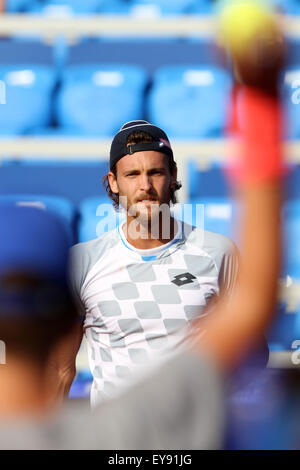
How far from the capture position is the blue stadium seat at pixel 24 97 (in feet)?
8.79

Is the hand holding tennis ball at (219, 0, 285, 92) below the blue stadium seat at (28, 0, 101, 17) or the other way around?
below

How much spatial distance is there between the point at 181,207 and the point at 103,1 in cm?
170

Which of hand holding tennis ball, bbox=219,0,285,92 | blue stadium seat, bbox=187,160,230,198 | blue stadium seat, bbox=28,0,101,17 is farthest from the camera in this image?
blue stadium seat, bbox=28,0,101,17

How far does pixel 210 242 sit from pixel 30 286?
1322 millimetres

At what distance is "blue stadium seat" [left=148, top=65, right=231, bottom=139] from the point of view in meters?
2.62

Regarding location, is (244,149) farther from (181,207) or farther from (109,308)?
(181,207)

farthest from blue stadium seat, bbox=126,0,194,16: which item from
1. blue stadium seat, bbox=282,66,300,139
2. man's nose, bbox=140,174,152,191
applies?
man's nose, bbox=140,174,152,191

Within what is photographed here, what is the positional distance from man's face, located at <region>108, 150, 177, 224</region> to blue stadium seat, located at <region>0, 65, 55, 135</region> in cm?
105

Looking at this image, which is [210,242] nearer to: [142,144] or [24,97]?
[142,144]

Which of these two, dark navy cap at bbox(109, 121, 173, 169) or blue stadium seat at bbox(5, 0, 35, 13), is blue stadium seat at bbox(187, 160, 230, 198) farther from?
blue stadium seat at bbox(5, 0, 35, 13)

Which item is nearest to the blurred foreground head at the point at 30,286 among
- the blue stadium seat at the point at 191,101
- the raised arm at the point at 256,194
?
the raised arm at the point at 256,194

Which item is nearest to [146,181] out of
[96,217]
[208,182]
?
[96,217]

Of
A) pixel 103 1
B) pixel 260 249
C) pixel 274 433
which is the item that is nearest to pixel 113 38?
pixel 103 1

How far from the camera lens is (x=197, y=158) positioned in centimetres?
247
